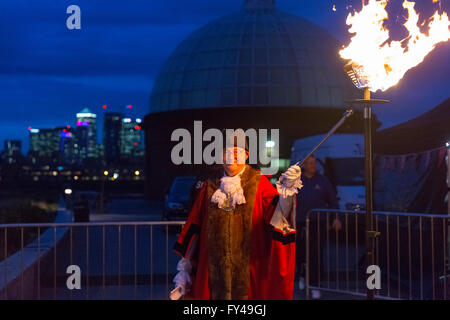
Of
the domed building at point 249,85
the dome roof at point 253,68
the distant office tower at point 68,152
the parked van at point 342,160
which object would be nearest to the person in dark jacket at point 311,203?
the parked van at point 342,160

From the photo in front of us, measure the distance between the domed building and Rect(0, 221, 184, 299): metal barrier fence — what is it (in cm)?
2773

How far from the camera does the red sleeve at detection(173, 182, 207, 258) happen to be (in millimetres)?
5895

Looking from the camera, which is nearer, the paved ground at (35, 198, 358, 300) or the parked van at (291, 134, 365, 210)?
the paved ground at (35, 198, 358, 300)

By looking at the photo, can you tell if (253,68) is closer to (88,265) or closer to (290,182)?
(88,265)

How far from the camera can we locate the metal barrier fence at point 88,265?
835 cm

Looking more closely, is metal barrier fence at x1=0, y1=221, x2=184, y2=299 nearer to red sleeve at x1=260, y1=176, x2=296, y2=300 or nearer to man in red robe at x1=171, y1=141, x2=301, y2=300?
man in red robe at x1=171, y1=141, x2=301, y2=300

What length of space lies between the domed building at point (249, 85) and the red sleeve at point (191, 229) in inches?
1282

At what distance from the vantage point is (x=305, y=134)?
4041 centimetres

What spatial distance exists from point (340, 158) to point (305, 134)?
2251 cm

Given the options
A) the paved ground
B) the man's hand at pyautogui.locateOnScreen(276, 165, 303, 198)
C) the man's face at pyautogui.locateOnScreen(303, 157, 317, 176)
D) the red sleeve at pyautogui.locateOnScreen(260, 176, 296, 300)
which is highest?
the man's face at pyautogui.locateOnScreen(303, 157, 317, 176)

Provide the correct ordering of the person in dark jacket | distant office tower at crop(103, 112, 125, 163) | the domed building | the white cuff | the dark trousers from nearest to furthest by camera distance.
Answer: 1. the white cuff
2. the dark trousers
3. the person in dark jacket
4. the domed building
5. distant office tower at crop(103, 112, 125, 163)

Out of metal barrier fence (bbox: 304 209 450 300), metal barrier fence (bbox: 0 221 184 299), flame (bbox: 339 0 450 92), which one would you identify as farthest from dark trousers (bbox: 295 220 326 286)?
flame (bbox: 339 0 450 92)

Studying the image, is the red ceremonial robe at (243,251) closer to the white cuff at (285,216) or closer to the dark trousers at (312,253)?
the white cuff at (285,216)
